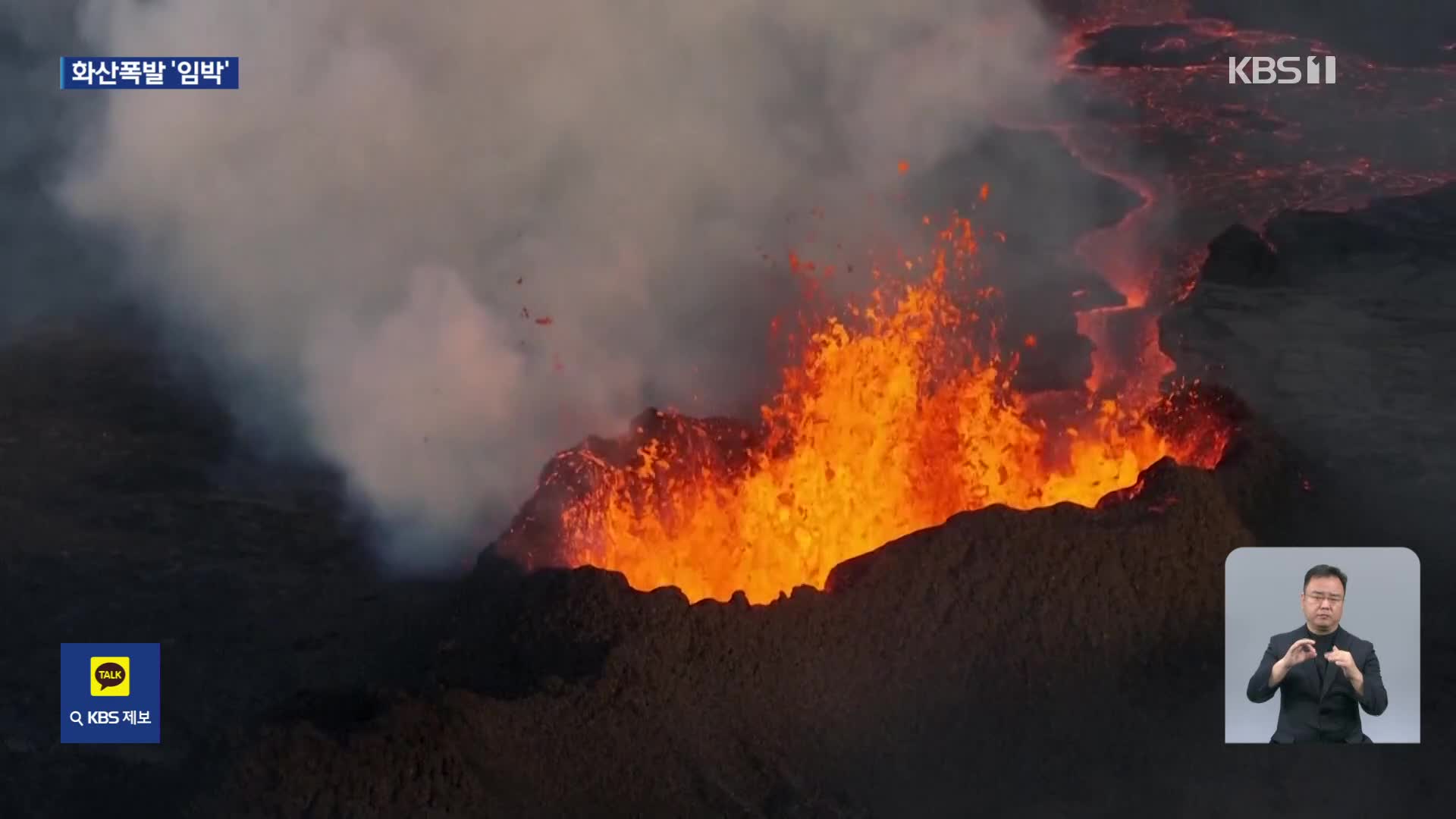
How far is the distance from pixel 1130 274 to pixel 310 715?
4.82 metres

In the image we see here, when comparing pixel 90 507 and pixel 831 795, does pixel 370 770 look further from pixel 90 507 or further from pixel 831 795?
pixel 90 507

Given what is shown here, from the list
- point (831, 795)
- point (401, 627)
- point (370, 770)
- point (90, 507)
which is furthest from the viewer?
point (90, 507)

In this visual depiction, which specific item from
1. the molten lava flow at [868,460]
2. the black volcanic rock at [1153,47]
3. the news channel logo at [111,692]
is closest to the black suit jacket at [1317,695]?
the molten lava flow at [868,460]

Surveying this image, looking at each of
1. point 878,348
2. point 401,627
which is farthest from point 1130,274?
point 401,627

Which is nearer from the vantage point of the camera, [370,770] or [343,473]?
[370,770]

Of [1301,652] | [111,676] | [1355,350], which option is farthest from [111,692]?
[1355,350]

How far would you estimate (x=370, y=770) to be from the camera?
22.4ft

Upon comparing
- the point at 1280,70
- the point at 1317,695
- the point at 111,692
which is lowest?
the point at 1317,695

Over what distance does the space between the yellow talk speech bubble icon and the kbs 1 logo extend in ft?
20.2

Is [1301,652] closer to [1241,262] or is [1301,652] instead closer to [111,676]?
[1241,262]

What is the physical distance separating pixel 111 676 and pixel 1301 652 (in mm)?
5382

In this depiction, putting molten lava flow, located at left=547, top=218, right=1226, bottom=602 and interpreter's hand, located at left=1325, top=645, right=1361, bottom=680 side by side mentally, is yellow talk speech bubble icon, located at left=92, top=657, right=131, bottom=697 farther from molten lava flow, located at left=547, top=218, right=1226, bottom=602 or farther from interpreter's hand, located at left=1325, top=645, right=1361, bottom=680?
interpreter's hand, located at left=1325, top=645, right=1361, bottom=680

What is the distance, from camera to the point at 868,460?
8.67 m

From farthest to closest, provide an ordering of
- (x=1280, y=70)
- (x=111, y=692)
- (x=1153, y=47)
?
1. (x=1153, y=47)
2. (x=1280, y=70)
3. (x=111, y=692)
